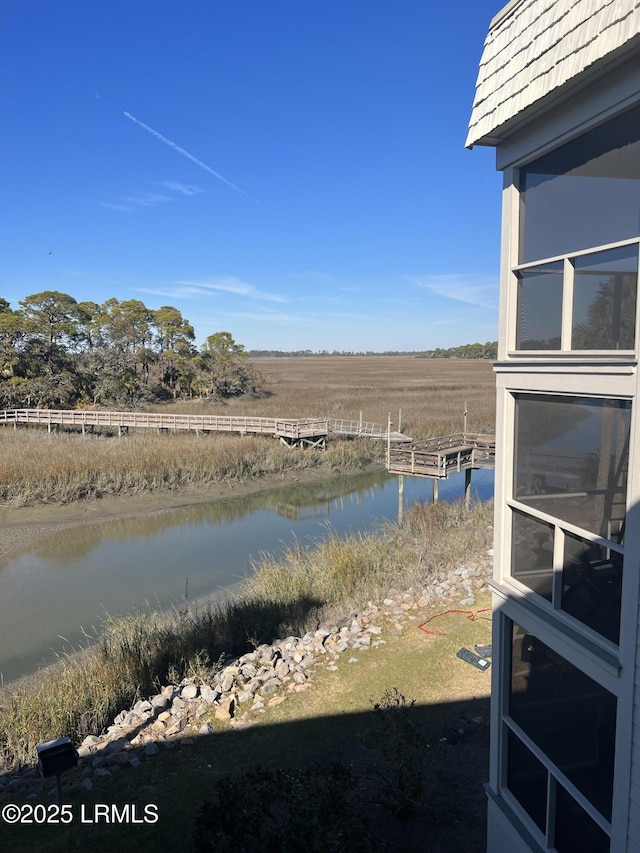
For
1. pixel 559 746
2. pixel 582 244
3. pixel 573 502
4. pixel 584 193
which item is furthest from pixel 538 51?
pixel 559 746

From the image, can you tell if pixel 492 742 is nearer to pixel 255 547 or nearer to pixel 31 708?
pixel 31 708

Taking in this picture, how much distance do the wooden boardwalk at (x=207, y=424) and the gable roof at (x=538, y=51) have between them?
2236 centimetres

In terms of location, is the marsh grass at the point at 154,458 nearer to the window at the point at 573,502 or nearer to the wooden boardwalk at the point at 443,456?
the wooden boardwalk at the point at 443,456

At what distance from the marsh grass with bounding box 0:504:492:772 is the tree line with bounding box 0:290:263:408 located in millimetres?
31917

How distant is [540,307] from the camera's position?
12.3 feet

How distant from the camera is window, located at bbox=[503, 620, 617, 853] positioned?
3262 mm

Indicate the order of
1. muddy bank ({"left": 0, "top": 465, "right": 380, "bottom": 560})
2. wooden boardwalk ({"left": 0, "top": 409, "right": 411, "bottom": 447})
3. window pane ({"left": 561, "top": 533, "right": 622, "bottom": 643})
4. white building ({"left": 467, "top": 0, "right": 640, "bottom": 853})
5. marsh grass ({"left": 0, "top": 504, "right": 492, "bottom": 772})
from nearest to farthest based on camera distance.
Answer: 1. white building ({"left": 467, "top": 0, "right": 640, "bottom": 853})
2. window pane ({"left": 561, "top": 533, "right": 622, "bottom": 643})
3. marsh grass ({"left": 0, "top": 504, "right": 492, "bottom": 772})
4. muddy bank ({"left": 0, "top": 465, "right": 380, "bottom": 560})
5. wooden boardwalk ({"left": 0, "top": 409, "right": 411, "bottom": 447})

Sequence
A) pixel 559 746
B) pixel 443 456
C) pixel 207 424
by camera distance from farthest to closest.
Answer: pixel 207 424, pixel 443 456, pixel 559 746

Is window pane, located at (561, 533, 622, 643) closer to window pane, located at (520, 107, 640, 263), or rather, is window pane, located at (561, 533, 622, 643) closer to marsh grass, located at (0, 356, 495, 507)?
window pane, located at (520, 107, 640, 263)

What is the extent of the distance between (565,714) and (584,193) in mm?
3224

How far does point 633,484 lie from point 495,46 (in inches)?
125

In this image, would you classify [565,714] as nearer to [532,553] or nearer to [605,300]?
[532,553]

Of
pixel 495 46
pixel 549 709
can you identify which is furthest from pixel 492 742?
pixel 495 46

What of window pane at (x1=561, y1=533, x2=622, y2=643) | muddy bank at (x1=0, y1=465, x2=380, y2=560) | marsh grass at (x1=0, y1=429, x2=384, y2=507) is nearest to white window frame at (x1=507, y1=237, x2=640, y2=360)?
window pane at (x1=561, y1=533, x2=622, y2=643)
